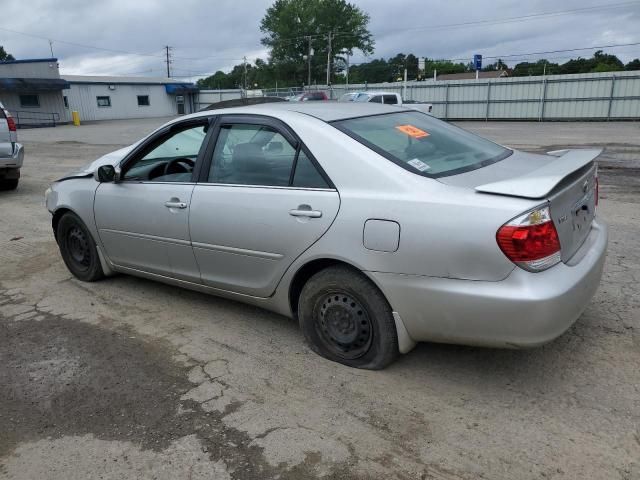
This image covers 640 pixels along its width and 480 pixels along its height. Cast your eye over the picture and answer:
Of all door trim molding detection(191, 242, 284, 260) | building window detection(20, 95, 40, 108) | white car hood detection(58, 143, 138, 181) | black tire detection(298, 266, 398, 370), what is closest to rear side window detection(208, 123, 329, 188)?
door trim molding detection(191, 242, 284, 260)

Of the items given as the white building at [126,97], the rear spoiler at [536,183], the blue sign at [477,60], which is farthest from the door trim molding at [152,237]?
the white building at [126,97]

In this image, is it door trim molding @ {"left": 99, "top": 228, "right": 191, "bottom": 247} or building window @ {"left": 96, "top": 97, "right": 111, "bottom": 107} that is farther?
building window @ {"left": 96, "top": 97, "right": 111, "bottom": 107}

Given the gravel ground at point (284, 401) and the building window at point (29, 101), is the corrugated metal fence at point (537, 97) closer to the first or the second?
the gravel ground at point (284, 401)

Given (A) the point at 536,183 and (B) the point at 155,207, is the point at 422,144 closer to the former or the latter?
(A) the point at 536,183

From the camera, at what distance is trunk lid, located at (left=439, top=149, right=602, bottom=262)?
2688 mm

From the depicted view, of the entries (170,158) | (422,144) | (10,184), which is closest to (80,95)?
(10,184)

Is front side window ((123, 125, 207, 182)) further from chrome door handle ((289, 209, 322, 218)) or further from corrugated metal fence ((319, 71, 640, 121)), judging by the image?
corrugated metal fence ((319, 71, 640, 121))

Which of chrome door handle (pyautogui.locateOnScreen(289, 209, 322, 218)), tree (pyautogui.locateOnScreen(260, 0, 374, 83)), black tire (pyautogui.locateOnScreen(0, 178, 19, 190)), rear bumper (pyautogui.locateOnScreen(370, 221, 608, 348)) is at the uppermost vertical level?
tree (pyautogui.locateOnScreen(260, 0, 374, 83))

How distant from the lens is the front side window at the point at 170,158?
4.08 meters

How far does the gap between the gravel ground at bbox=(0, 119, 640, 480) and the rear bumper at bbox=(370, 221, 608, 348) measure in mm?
412

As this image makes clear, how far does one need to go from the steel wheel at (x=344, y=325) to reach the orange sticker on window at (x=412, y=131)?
46.5 inches

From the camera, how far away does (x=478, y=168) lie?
327 cm

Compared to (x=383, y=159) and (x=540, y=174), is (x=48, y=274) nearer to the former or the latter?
(x=383, y=159)

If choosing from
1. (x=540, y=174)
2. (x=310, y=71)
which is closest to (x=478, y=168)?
(x=540, y=174)
